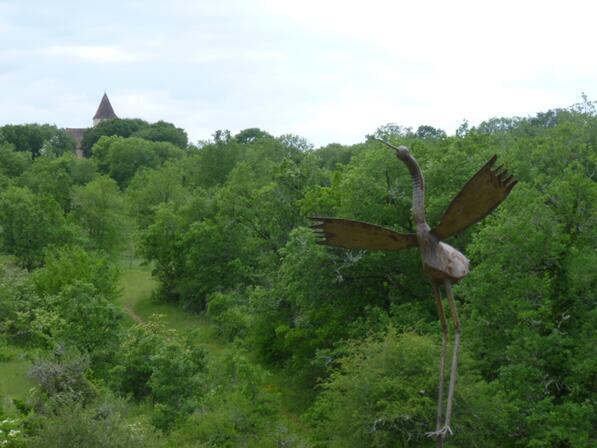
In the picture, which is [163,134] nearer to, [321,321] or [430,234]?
[321,321]

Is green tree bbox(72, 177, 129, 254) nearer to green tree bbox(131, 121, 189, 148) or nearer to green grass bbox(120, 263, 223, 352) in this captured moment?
green grass bbox(120, 263, 223, 352)

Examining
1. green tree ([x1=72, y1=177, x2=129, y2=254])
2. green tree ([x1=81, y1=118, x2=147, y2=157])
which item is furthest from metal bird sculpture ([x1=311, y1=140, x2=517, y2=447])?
green tree ([x1=81, y1=118, x2=147, y2=157])

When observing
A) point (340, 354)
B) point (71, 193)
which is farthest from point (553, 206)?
point (71, 193)

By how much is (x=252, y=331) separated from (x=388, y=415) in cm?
1356

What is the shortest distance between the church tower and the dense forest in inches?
3222

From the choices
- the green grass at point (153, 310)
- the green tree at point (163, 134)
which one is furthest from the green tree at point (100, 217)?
the green tree at point (163, 134)

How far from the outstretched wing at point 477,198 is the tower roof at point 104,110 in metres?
114

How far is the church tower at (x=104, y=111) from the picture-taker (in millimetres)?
116062

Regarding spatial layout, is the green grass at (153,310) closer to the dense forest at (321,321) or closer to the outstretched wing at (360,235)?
the dense forest at (321,321)

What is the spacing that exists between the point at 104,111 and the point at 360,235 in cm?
11425

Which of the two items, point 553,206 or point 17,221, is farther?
point 17,221

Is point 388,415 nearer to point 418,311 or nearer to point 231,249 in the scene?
point 418,311

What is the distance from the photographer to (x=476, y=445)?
1427cm

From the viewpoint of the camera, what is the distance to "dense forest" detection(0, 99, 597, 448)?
14773 millimetres
